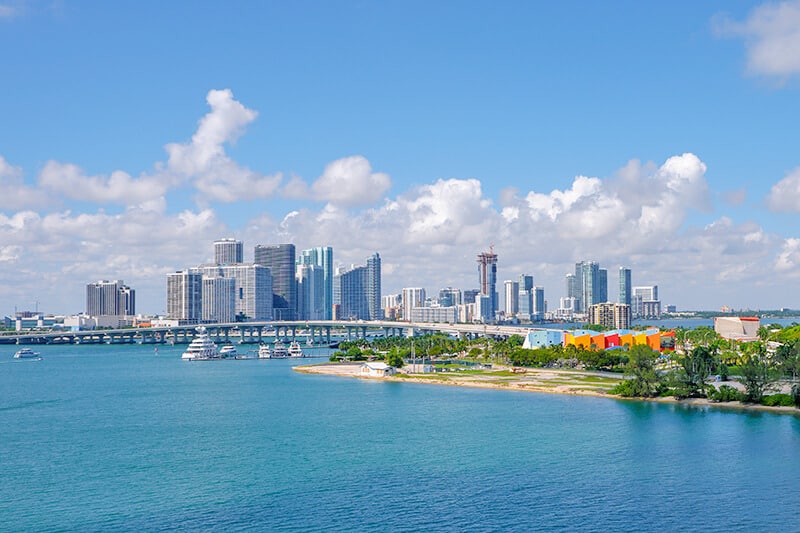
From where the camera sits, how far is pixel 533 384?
80688mm

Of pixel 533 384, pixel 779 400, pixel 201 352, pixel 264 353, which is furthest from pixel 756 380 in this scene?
pixel 264 353

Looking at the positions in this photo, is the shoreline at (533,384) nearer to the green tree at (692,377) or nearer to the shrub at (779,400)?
the shrub at (779,400)

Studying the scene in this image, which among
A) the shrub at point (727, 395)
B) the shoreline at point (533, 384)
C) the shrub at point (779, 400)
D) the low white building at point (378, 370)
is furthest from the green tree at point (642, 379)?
the low white building at point (378, 370)

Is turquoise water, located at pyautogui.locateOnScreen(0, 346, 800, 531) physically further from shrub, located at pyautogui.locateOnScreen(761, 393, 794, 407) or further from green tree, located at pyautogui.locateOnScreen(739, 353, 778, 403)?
shrub, located at pyautogui.locateOnScreen(761, 393, 794, 407)

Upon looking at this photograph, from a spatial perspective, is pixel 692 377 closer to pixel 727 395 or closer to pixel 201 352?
pixel 727 395

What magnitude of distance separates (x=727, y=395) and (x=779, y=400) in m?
3.96

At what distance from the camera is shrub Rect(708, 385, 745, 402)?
213 feet

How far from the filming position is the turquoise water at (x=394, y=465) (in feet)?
113

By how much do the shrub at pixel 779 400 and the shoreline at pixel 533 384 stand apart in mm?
374

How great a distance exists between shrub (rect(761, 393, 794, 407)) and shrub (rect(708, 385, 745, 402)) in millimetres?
1699

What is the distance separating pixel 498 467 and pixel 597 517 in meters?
9.61

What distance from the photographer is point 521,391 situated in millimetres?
78250

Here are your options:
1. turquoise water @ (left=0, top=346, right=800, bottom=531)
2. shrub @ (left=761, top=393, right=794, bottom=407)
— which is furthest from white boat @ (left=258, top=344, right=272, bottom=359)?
shrub @ (left=761, top=393, right=794, bottom=407)

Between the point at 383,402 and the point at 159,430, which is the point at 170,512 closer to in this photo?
the point at 159,430
